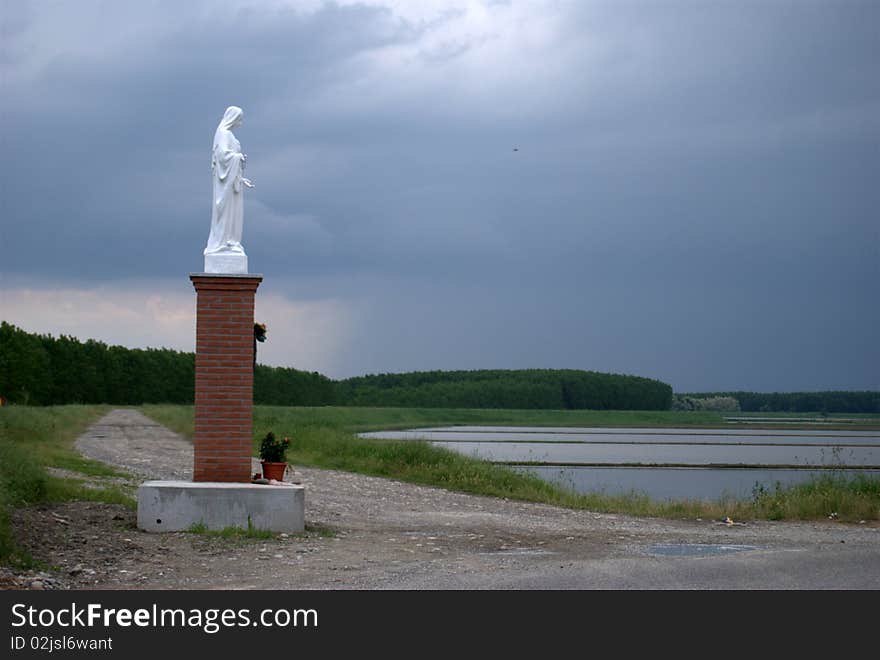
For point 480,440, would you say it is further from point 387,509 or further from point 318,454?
point 387,509

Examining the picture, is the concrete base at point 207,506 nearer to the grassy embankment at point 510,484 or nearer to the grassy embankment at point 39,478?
the grassy embankment at point 39,478

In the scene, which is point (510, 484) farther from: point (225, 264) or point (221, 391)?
point (225, 264)

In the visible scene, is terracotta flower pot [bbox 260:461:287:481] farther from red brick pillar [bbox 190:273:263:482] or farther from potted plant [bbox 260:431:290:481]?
red brick pillar [bbox 190:273:263:482]

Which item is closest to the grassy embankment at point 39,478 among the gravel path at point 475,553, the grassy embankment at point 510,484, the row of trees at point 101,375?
the gravel path at point 475,553

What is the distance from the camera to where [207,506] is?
1252 centimetres

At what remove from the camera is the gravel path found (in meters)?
9.81

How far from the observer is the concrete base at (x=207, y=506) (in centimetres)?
1248

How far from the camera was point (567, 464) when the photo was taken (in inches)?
1281

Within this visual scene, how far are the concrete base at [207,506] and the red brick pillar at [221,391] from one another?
328 millimetres

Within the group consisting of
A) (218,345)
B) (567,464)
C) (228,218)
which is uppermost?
(228,218)

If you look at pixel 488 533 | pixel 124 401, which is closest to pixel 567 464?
pixel 488 533

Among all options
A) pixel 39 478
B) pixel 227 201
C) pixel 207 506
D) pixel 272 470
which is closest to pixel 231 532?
pixel 207 506

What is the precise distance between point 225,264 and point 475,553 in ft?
15.9
